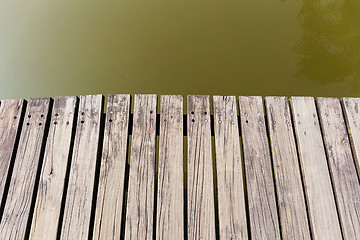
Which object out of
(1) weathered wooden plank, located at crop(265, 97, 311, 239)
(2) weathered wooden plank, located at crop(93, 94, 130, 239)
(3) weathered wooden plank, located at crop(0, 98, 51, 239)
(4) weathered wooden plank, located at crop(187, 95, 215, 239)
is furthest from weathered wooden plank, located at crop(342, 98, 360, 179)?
(3) weathered wooden plank, located at crop(0, 98, 51, 239)

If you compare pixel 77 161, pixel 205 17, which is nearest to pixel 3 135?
pixel 77 161

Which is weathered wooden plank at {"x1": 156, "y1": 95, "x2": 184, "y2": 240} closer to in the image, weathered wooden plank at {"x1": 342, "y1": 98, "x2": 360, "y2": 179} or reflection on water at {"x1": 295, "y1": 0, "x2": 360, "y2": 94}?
weathered wooden plank at {"x1": 342, "y1": 98, "x2": 360, "y2": 179}

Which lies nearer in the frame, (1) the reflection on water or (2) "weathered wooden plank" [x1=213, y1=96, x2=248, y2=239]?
(2) "weathered wooden plank" [x1=213, y1=96, x2=248, y2=239]

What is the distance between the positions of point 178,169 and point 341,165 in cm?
79

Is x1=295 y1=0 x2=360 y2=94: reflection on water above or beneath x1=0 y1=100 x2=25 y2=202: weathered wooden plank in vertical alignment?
above

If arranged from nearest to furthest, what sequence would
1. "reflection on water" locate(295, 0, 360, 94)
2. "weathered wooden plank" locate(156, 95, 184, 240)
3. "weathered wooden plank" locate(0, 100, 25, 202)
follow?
"weathered wooden plank" locate(156, 95, 184, 240) < "weathered wooden plank" locate(0, 100, 25, 202) < "reflection on water" locate(295, 0, 360, 94)

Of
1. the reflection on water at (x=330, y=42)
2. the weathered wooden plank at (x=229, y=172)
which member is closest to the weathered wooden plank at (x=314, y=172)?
the weathered wooden plank at (x=229, y=172)

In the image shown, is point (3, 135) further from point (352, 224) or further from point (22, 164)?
point (352, 224)

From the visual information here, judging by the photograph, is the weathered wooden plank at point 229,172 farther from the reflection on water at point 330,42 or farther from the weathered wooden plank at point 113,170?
the reflection on water at point 330,42

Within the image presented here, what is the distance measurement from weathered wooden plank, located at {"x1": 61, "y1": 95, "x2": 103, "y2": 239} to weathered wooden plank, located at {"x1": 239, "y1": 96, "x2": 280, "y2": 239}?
29.0 inches

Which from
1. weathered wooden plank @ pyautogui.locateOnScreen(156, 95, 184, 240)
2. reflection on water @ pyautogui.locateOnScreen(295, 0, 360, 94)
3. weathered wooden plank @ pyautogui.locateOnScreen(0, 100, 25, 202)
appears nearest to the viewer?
weathered wooden plank @ pyautogui.locateOnScreen(156, 95, 184, 240)

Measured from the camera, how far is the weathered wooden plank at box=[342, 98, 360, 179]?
146cm

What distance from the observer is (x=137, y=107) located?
1.54 meters

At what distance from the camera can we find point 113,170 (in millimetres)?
1407
